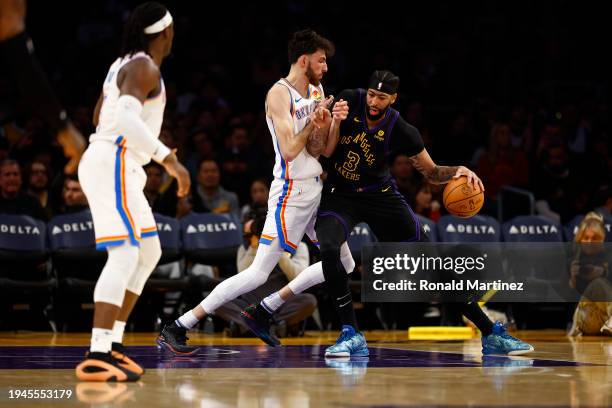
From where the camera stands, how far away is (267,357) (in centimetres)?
669

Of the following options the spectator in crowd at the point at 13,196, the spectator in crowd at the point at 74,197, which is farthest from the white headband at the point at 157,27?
the spectator in crowd at the point at 13,196

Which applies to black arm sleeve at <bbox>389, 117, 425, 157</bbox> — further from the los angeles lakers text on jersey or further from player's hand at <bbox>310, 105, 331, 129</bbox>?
player's hand at <bbox>310, 105, 331, 129</bbox>

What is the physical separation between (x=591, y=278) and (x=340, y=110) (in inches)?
177

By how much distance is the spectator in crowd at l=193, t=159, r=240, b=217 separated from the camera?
35.3ft

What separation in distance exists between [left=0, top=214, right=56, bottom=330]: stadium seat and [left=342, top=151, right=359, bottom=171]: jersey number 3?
13.3ft

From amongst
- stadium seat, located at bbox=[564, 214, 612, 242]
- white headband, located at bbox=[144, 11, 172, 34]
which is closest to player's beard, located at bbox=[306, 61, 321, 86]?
white headband, located at bbox=[144, 11, 172, 34]

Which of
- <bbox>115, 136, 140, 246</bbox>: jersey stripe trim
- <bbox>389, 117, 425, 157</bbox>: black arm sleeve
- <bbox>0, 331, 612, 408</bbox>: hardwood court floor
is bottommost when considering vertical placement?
<bbox>0, 331, 612, 408</bbox>: hardwood court floor

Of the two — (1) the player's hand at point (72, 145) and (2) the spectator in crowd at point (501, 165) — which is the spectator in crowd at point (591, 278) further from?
(1) the player's hand at point (72, 145)

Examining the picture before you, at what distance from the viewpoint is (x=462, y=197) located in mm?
6926

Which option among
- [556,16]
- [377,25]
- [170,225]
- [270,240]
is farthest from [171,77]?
[270,240]

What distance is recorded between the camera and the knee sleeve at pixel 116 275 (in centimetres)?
504

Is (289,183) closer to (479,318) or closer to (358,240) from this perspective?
(479,318)

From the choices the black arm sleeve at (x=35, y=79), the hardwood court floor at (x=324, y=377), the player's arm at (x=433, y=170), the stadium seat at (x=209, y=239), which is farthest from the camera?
the stadium seat at (x=209, y=239)

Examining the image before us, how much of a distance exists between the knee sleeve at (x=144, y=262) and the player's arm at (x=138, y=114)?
37 cm
